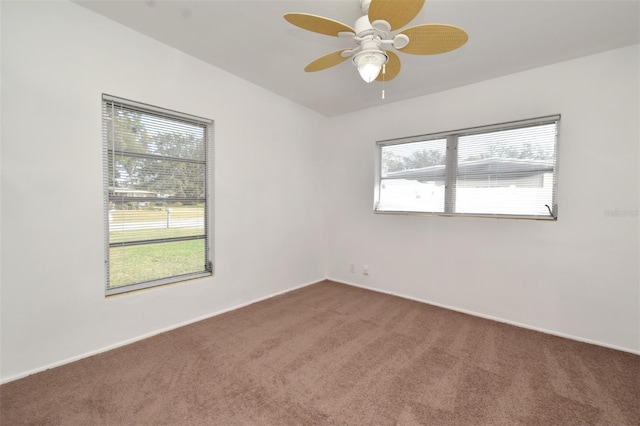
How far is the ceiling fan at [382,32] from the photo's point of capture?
1416mm

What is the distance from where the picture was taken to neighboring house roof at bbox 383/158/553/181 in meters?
2.90

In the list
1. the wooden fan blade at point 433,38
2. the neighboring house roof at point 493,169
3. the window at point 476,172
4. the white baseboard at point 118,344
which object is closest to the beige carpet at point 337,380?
the white baseboard at point 118,344

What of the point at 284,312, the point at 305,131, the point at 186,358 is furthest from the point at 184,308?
the point at 305,131

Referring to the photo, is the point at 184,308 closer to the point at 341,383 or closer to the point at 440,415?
the point at 341,383

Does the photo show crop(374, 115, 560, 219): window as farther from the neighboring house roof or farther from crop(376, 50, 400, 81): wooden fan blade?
crop(376, 50, 400, 81): wooden fan blade

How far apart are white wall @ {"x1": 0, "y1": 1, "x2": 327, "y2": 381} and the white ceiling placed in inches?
11.5

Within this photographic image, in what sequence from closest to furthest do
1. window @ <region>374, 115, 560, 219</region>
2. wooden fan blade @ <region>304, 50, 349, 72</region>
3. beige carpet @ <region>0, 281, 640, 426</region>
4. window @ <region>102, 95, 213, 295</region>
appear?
beige carpet @ <region>0, 281, 640, 426</region> → wooden fan blade @ <region>304, 50, 349, 72</region> → window @ <region>102, 95, 213, 295</region> → window @ <region>374, 115, 560, 219</region>

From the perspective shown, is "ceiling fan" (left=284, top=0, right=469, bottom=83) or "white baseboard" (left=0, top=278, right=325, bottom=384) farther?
"white baseboard" (left=0, top=278, right=325, bottom=384)

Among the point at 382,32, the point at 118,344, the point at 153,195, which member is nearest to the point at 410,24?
the point at 382,32

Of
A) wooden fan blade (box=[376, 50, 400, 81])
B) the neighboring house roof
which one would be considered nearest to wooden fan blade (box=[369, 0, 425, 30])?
wooden fan blade (box=[376, 50, 400, 81])

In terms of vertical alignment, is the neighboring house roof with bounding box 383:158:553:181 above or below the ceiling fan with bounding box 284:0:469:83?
below

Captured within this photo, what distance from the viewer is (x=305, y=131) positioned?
13.9ft

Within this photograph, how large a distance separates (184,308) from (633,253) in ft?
14.2

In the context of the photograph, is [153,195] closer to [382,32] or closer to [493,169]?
[382,32]
